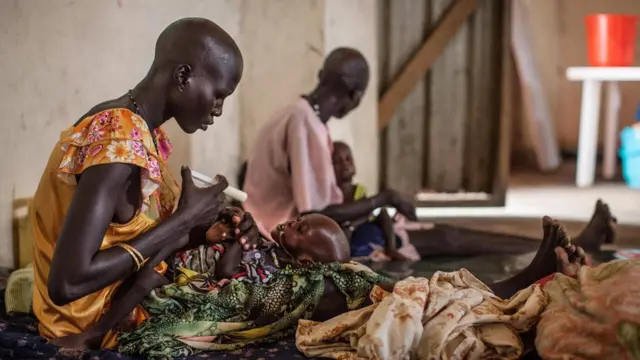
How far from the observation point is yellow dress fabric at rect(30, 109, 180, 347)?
196cm

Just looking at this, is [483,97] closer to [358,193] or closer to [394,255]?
[358,193]

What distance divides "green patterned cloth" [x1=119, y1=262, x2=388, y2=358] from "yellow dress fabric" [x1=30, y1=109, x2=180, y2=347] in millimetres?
130

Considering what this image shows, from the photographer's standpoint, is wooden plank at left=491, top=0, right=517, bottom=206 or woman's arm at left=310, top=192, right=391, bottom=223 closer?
woman's arm at left=310, top=192, right=391, bottom=223

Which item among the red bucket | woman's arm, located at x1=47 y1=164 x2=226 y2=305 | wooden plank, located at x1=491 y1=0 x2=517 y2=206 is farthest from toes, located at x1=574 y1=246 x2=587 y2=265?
the red bucket

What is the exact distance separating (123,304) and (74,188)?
344mm

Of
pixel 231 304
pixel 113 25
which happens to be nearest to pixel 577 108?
pixel 113 25

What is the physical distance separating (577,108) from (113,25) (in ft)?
19.4

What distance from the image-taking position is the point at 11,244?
278 centimetres

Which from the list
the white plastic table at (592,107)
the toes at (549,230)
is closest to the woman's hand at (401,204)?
the toes at (549,230)

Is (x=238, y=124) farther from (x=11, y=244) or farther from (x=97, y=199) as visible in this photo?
(x=97, y=199)

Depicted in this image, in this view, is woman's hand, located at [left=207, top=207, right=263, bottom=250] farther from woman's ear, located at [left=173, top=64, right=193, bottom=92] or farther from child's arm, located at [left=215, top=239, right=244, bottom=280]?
woman's ear, located at [left=173, top=64, right=193, bottom=92]

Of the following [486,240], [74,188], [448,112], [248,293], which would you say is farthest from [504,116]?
[74,188]

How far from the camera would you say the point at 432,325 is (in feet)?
6.38

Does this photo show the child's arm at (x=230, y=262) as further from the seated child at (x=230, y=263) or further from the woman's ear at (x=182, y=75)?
the woman's ear at (x=182, y=75)
